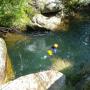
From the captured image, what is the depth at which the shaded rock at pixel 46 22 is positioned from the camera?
15.1 metres

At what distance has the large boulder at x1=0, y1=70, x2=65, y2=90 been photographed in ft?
Result: 27.4

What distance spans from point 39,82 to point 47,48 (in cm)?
495

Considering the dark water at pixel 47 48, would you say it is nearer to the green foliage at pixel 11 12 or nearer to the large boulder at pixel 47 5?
→ the green foliage at pixel 11 12

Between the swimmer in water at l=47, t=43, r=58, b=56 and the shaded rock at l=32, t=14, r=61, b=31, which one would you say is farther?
the shaded rock at l=32, t=14, r=61, b=31

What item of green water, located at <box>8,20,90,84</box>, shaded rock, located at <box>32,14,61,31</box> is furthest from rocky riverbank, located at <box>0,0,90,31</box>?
green water, located at <box>8,20,90,84</box>

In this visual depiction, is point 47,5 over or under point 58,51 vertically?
over

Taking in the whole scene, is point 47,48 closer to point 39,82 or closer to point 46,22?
point 46,22

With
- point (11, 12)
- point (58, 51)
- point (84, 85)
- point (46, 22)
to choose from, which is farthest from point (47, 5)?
point (84, 85)

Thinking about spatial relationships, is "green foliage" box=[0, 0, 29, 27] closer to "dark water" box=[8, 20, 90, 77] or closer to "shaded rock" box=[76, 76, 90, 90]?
"dark water" box=[8, 20, 90, 77]

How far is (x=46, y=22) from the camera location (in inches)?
606

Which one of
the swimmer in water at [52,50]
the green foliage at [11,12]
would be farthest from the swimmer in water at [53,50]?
the green foliage at [11,12]

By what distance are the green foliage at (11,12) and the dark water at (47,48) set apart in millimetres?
1093

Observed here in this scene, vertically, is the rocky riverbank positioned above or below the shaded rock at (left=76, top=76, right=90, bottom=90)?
above

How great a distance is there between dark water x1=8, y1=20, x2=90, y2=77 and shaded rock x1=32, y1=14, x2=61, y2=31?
59cm
